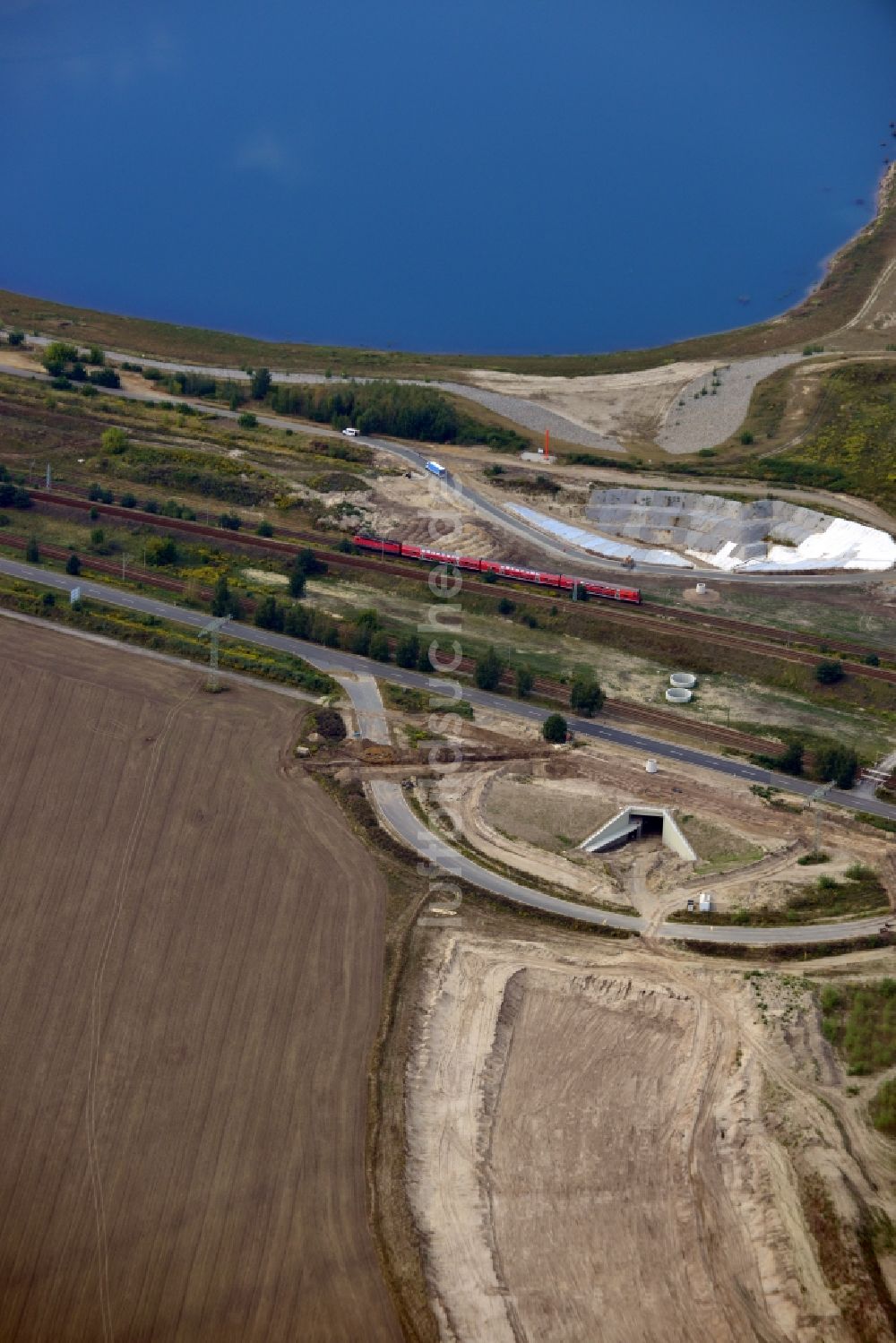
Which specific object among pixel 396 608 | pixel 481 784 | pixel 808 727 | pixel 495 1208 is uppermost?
pixel 396 608

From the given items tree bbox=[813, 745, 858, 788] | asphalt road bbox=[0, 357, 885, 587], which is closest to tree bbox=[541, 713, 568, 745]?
tree bbox=[813, 745, 858, 788]

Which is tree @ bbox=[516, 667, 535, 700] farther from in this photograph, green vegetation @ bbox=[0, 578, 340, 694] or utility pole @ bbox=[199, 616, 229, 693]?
utility pole @ bbox=[199, 616, 229, 693]

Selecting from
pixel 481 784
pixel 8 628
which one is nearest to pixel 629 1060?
pixel 481 784

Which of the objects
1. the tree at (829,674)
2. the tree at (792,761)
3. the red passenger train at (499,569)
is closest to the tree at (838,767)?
the tree at (792,761)

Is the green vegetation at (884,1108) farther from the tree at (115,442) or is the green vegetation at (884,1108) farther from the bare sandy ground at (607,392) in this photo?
the tree at (115,442)

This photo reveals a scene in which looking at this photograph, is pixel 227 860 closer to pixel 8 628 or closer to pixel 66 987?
pixel 66 987

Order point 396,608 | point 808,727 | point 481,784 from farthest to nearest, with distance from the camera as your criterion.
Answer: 1. point 396,608
2. point 808,727
3. point 481,784
